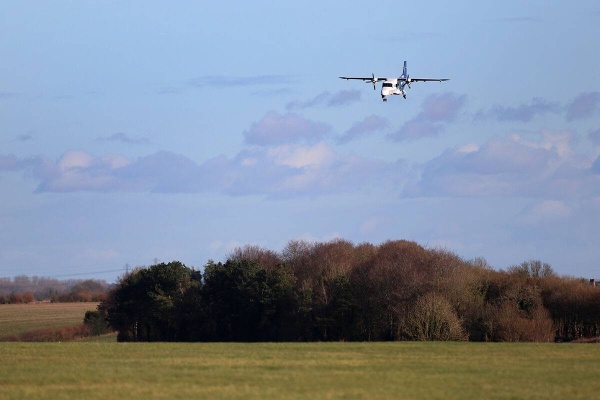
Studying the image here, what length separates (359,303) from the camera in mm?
99750

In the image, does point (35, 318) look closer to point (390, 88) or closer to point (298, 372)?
point (390, 88)

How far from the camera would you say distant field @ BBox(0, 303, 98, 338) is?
13075 centimetres

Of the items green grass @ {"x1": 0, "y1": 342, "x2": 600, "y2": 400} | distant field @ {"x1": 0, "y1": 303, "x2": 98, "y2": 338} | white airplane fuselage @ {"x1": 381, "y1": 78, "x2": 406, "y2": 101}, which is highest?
white airplane fuselage @ {"x1": 381, "y1": 78, "x2": 406, "y2": 101}

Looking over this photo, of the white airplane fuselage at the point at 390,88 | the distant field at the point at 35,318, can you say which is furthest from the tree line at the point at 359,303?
the distant field at the point at 35,318

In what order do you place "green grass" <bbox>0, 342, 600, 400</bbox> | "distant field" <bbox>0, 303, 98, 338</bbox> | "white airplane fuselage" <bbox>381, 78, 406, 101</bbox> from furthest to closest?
"distant field" <bbox>0, 303, 98, 338</bbox>, "white airplane fuselage" <bbox>381, 78, 406, 101</bbox>, "green grass" <bbox>0, 342, 600, 400</bbox>

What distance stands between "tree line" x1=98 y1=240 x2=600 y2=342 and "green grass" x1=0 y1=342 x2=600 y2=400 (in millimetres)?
28111

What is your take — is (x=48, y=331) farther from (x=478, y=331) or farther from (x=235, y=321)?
(x=478, y=331)

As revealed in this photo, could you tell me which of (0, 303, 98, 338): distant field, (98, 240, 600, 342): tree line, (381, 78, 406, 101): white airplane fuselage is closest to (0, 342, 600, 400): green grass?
(98, 240, 600, 342): tree line

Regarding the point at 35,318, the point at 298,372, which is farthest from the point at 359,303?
the point at 35,318

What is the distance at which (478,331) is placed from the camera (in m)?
89.8

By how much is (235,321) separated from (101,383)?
211ft

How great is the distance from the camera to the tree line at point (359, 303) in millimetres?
89938

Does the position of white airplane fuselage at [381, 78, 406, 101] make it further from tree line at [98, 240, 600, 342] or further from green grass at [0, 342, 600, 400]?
green grass at [0, 342, 600, 400]

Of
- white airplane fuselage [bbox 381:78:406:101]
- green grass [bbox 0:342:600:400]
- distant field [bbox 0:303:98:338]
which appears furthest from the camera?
distant field [bbox 0:303:98:338]
